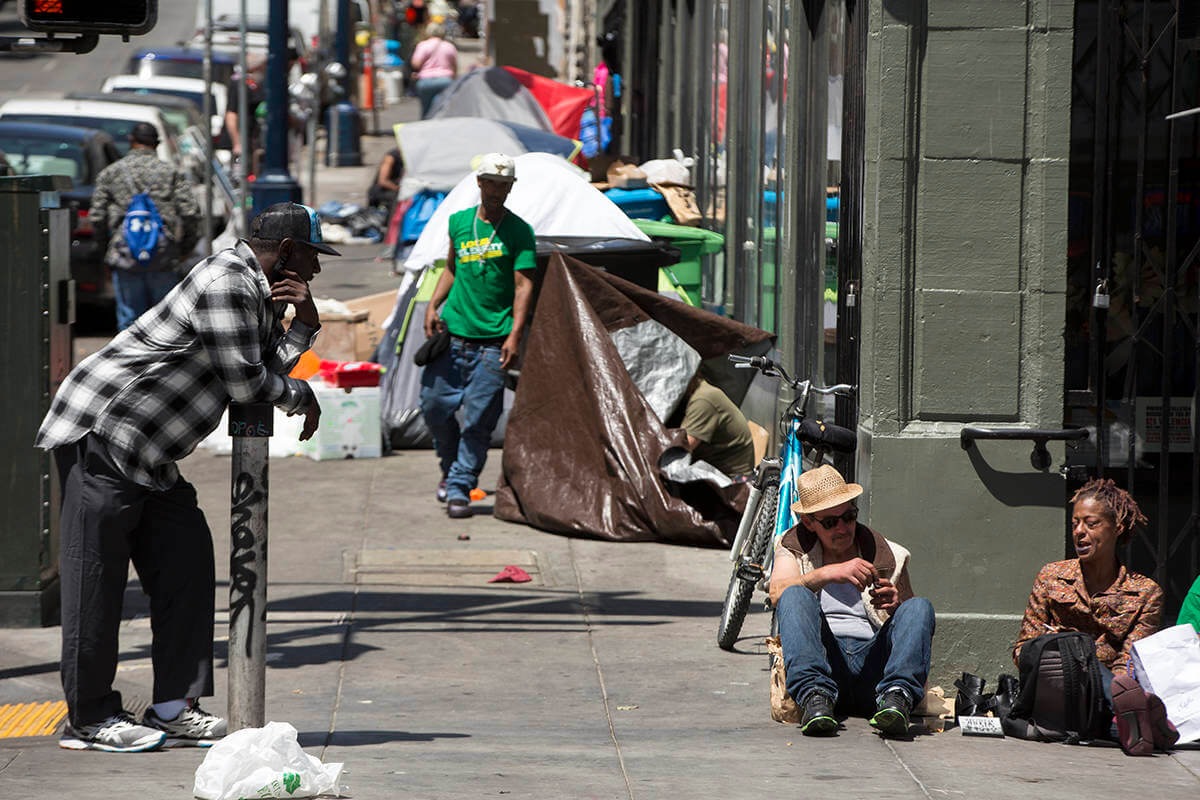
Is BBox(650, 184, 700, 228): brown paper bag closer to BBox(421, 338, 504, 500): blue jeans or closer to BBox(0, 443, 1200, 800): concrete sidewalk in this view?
BBox(421, 338, 504, 500): blue jeans

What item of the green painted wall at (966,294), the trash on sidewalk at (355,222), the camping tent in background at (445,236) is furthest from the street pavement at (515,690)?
the trash on sidewalk at (355,222)

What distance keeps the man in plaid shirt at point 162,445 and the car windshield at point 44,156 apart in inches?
473

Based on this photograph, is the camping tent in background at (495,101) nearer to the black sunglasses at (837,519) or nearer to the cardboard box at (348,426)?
the cardboard box at (348,426)

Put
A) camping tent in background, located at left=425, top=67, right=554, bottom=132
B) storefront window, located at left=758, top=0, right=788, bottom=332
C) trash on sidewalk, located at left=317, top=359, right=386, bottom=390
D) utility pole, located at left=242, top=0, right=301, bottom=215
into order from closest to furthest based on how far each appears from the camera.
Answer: storefront window, located at left=758, top=0, right=788, bottom=332, trash on sidewalk, located at left=317, top=359, right=386, bottom=390, utility pole, located at left=242, top=0, right=301, bottom=215, camping tent in background, located at left=425, top=67, right=554, bottom=132

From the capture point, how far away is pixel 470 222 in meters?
9.73

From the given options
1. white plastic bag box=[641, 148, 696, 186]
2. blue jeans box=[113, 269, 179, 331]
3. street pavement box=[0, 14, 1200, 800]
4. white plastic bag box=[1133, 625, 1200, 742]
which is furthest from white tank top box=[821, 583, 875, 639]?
blue jeans box=[113, 269, 179, 331]

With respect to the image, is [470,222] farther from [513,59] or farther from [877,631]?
[513,59]

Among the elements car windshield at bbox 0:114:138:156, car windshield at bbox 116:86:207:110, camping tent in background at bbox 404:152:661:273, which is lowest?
camping tent in background at bbox 404:152:661:273

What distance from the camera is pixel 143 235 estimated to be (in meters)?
13.7

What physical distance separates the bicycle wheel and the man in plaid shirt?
85.6 inches

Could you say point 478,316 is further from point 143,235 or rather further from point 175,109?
point 175,109

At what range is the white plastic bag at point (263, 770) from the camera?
5008 millimetres

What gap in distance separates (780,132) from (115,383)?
19.6 ft

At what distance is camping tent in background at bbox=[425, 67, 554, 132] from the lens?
71.4ft
